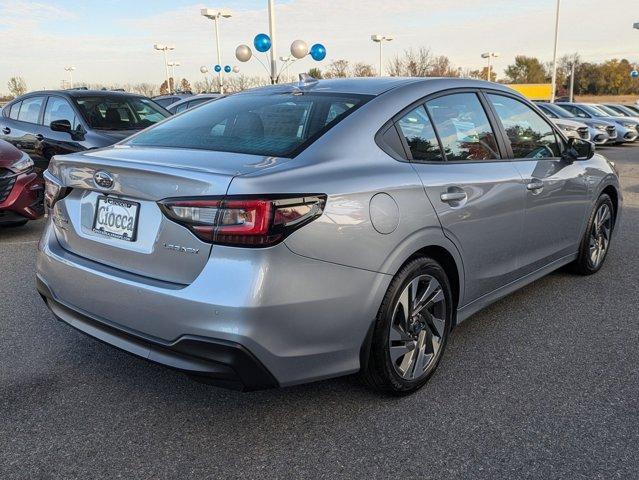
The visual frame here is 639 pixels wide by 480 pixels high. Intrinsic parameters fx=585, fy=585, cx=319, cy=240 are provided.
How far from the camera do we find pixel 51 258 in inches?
114

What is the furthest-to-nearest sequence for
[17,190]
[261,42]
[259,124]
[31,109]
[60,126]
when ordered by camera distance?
[261,42], [31,109], [60,126], [17,190], [259,124]

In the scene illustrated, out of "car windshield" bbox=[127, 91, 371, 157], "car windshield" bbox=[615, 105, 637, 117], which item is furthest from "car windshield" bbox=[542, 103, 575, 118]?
"car windshield" bbox=[127, 91, 371, 157]

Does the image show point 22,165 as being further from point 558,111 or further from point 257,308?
point 558,111

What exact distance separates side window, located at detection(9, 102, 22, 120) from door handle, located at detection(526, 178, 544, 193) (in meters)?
7.99

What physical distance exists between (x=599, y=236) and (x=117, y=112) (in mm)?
6525

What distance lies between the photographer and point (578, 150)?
14.5ft

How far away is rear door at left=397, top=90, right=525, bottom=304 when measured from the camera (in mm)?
3016

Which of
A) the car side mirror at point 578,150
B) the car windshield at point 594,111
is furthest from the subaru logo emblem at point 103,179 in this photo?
the car windshield at point 594,111

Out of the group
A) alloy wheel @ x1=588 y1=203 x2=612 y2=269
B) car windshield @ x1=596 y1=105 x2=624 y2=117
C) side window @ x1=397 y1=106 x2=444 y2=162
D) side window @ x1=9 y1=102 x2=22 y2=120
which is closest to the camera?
side window @ x1=397 y1=106 x2=444 y2=162

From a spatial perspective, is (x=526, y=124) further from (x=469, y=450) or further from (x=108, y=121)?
(x=108, y=121)

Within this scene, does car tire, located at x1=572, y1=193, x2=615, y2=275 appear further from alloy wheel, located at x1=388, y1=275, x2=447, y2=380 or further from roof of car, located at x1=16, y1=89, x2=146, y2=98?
roof of car, located at x1=16, y1=89, x2=146, y2=98

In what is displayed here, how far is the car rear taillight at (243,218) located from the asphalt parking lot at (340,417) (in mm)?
949

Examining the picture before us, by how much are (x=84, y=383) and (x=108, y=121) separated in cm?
581

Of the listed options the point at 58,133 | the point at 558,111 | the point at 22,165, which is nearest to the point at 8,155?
the point at 22,165
